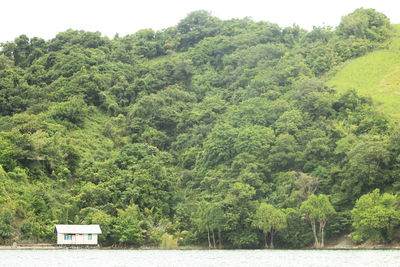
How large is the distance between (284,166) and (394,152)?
16.9m

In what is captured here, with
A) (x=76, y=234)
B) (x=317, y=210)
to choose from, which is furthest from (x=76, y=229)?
(x=317, y=210)

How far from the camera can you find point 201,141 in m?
104

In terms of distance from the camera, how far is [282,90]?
10931cm

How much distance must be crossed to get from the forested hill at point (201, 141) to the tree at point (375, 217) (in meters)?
0.16

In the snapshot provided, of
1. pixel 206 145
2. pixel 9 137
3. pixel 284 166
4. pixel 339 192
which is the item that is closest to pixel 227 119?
pixel 206 145

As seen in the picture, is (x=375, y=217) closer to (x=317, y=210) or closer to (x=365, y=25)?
(x=317, y=210)

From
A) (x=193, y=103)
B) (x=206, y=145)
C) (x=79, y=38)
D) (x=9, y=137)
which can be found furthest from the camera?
(x=79, y=38)

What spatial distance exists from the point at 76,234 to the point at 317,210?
28.1 metres

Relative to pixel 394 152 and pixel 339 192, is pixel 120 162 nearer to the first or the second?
pixel 339 192

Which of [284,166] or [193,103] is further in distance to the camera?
[193,103]

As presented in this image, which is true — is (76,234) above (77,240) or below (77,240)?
above

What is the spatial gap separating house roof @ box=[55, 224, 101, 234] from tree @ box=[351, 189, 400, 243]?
29.8 meters

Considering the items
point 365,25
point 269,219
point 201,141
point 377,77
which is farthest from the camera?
point 365,25

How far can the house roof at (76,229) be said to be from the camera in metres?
74.3
